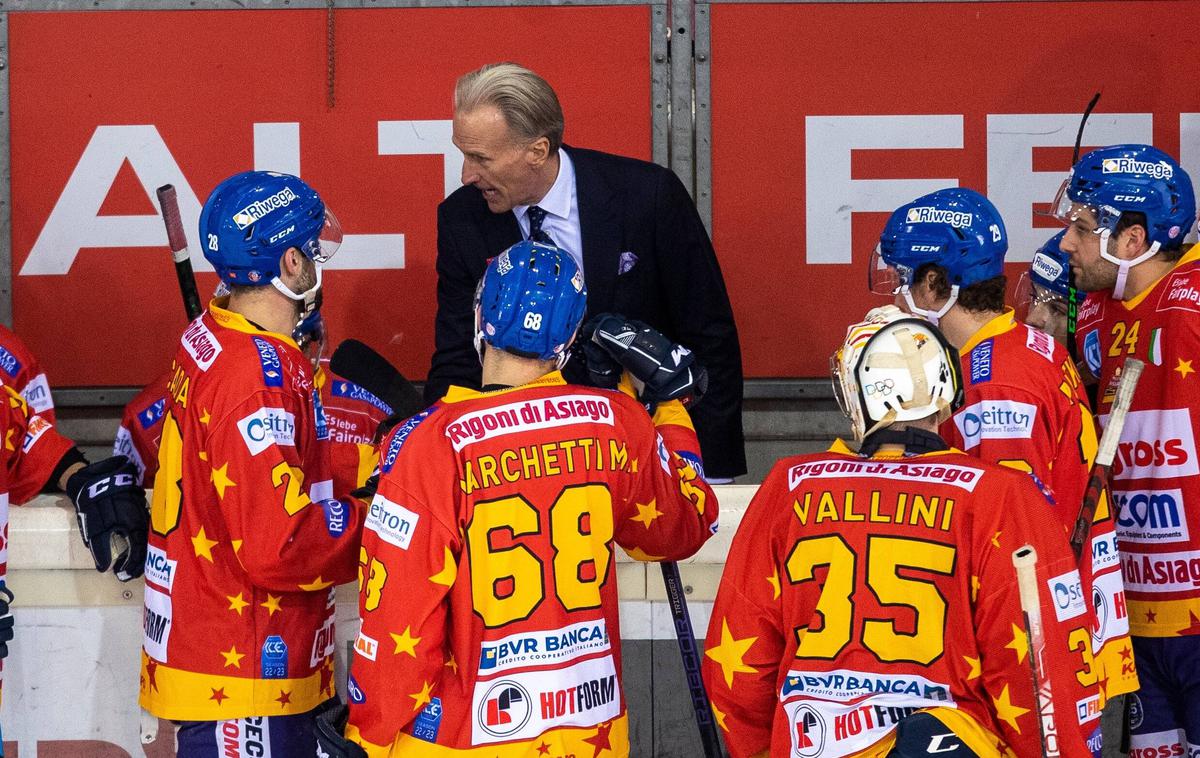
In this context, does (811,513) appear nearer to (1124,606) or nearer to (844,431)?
(1124,606)

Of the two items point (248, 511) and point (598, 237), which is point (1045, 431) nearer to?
point (598, 237)

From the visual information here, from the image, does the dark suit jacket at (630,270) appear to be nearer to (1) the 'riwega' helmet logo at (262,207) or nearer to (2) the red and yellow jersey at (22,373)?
(1) the 'riwega' helmet logo at (262,207)

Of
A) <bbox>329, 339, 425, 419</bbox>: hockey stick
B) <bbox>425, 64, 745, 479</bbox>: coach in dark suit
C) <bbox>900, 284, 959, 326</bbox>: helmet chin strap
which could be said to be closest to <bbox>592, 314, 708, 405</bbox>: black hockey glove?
<bbox>329, 339, 425, 419</bbox>: hockey stick

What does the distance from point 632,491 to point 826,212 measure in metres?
2.60

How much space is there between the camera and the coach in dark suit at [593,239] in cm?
363

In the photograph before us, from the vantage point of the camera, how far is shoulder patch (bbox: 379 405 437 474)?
2555 millimetres

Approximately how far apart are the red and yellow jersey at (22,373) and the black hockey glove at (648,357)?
150 cm

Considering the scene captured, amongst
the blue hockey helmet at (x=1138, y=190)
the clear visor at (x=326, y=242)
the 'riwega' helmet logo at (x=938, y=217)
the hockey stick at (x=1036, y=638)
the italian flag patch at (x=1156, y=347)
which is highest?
the blue hockey helmet at (x=1138, y=190)

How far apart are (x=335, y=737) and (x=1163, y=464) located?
2120mm

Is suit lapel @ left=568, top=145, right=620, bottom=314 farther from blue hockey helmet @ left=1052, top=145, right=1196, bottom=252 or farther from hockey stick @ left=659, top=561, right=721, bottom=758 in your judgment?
blue hockey helmet @ left=1052, top=145, right=1196, bottom=252

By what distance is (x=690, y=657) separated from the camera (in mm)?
3076

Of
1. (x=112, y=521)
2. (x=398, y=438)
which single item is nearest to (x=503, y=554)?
(x=398, y=438)

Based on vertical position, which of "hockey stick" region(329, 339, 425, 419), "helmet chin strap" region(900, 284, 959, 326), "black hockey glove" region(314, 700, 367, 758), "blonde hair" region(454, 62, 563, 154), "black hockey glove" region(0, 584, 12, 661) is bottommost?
"black hockey glove" region(314, 700, 367, 758)

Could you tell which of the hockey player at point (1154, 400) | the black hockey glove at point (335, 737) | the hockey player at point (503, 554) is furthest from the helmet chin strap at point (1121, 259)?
the black hockey glove at point (335, 737)
